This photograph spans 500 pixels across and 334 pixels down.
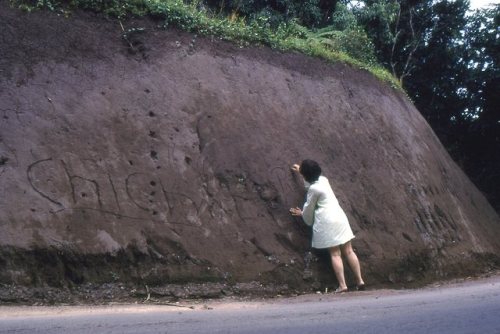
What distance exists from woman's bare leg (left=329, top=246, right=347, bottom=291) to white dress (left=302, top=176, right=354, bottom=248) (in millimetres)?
119

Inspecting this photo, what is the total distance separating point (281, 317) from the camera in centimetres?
490

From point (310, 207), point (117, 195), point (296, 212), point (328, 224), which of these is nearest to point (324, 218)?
point (328, 224)

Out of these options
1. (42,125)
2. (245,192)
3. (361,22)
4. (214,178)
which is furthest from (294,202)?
(361,22)

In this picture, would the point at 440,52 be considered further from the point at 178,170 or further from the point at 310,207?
the point at 178,170

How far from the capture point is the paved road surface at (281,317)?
423cm

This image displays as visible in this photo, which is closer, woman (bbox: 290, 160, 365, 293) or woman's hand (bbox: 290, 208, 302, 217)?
woman (bbox: 290, 160, 365, 293)

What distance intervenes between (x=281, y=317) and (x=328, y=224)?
2.33 metres

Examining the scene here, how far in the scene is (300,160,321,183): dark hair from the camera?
721 centimetres

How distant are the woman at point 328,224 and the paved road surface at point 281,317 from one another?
724 millimetres

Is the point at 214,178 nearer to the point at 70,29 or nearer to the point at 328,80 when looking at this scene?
the point at 70,29

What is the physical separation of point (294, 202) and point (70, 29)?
391 centimetres

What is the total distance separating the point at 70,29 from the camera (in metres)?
7.30

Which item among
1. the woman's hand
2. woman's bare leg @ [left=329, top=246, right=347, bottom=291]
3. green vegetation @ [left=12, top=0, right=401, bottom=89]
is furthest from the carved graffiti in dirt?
green vegetation @ [left=12, top=0, right=401, bottom=89]

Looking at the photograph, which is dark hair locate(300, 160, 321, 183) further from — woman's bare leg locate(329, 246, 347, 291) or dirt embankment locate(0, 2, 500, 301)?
woman's bare leg locate(329, 246, 347, 291)
